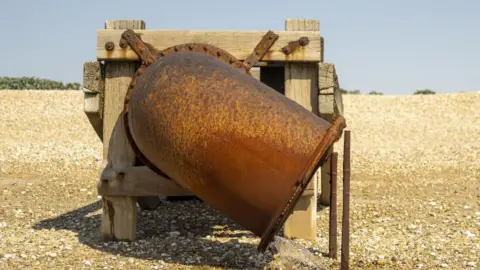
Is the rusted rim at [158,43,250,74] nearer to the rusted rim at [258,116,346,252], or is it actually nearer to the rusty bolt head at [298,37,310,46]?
the rusty bolt head at [298,37,310,46]

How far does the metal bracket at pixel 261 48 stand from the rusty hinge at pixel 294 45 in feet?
0.43

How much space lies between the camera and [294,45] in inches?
216

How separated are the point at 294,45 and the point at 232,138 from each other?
1.57 meters

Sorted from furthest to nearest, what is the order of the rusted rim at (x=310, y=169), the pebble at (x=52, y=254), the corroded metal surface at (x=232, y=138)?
the pebble at (x=52, y=254) → the corroded metal surface at (x=232, y=138) → the rusted rim at (x=310, y=169)

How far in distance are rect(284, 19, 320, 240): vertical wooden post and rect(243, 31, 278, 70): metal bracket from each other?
206 mm

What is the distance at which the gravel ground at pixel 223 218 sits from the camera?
501 cm

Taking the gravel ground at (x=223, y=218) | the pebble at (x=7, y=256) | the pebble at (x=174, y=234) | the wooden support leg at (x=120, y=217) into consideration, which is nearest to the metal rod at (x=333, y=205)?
the gravel ground at (x=223, y=218)

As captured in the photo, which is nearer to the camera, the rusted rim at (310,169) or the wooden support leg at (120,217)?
the rusted rim at (310,169)

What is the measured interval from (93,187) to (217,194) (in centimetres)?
592

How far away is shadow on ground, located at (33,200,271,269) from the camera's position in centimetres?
498

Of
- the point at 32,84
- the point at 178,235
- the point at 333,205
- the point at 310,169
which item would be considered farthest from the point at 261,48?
the point at 32,84

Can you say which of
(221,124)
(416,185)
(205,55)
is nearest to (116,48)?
(205,55)

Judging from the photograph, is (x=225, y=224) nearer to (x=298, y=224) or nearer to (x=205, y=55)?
(x=298, y=224)

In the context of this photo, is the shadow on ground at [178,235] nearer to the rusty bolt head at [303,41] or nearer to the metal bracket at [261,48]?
the metal bracket at [261,48]
